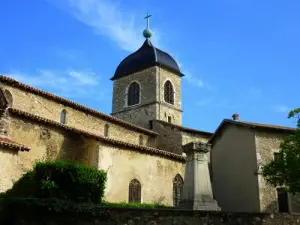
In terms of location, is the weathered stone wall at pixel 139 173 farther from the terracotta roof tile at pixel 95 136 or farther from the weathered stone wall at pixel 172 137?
the weathered stone wall at pixel 172 137

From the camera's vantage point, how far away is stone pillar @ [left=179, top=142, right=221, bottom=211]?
44.5ft

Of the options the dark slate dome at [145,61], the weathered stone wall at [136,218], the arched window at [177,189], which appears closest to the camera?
the weathered stone wall at [136,218]

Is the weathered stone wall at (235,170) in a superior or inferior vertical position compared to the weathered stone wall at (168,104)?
inferior

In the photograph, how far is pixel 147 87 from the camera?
39.7 metres

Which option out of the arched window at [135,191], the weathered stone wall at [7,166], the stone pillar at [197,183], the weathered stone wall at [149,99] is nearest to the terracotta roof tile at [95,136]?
the arched window at [135,191]

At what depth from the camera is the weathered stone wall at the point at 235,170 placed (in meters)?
23.4

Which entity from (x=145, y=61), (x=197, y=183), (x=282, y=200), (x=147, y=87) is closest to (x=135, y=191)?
(x=197, y=183)

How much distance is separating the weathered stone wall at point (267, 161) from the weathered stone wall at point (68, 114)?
8.94m

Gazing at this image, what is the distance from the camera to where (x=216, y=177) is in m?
26.5

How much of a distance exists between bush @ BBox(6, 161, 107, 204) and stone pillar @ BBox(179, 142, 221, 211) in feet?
14.4

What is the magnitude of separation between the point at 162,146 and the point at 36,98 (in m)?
11.0

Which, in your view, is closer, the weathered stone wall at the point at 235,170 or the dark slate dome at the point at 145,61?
the weathered stone wall at the point at 235,170

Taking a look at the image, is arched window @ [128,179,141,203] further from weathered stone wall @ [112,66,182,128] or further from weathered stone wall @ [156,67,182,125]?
weathered stone wall @ [156,67,182,125]

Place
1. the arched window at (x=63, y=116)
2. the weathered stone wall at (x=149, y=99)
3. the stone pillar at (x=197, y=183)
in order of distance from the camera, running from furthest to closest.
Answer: the weathered stone wall at (x=149, y=99) < the arched window at (x=63, y=116) < the stone pillar at (x=197, y=183)
